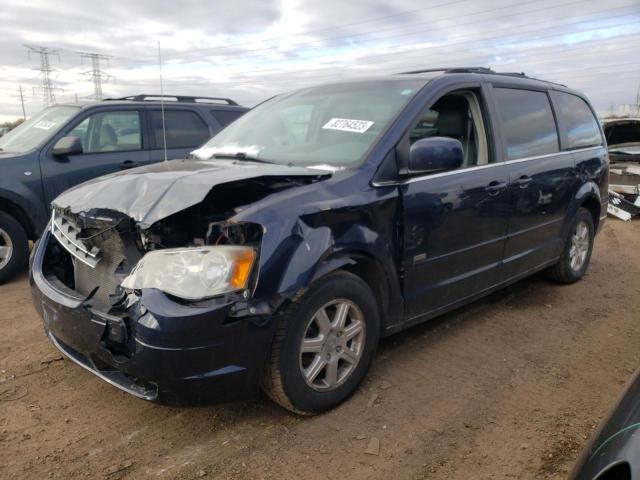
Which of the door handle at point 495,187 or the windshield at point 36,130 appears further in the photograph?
the windshield at point 36,130

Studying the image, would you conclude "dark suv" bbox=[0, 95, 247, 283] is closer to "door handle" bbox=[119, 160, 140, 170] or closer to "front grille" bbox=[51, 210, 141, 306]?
"door handle" bbox=[119, 160, 140, 170]

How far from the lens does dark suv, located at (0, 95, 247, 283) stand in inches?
211

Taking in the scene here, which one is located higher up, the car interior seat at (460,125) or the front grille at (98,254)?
the car interior seat at (460,125)

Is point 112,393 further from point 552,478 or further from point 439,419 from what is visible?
point 552,478

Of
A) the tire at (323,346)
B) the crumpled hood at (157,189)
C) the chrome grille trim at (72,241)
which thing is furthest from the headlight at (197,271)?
the chrome grille trim at (72,241)

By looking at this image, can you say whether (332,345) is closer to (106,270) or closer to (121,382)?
(121,382)

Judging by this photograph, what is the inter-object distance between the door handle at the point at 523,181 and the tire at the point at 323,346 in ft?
5.80

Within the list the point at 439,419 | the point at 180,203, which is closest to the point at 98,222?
the point at 180,203

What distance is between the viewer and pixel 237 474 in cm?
246

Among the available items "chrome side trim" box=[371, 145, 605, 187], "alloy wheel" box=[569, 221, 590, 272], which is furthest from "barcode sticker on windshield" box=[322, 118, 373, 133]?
"alloy wheel" box=[569, 221, 590, 272]

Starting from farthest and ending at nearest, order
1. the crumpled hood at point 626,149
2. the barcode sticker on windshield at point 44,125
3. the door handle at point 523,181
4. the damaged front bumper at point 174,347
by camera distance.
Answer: the crumpled hood at point 626,149 < the barcode sticker on windshield at point 44,125 < the door handle at point 523,181 < the damaged front bumper at point 174,347

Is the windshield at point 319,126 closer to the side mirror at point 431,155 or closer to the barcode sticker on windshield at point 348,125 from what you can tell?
the barcode sticker on windshield at point 348,125

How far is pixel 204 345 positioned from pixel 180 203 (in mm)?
668

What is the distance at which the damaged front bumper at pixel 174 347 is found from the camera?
7.79 feet
